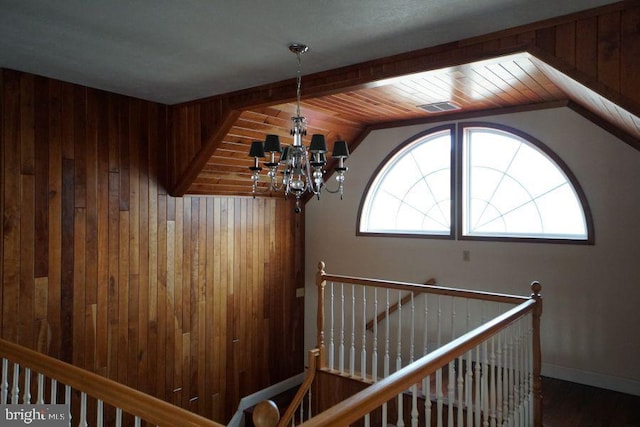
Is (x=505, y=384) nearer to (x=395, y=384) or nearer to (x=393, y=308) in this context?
(x=395, y=384)

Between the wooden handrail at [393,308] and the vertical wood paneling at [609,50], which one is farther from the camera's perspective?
the wooden handrail at [393,308]

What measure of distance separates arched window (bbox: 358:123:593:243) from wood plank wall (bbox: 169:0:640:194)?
6.33 feet

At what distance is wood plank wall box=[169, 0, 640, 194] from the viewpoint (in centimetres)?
209

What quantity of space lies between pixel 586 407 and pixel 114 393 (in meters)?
3.49

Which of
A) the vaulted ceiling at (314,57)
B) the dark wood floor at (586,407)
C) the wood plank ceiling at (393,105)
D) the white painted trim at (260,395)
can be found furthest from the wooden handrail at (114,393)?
the white painted trim at (260,395)

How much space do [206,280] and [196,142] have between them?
4.68 feet

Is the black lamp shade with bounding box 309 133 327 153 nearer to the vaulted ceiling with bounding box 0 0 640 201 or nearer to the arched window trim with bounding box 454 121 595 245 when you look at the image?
the vaulted ceiling with bounding box 0 0 640 201

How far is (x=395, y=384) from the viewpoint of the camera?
1640 mm

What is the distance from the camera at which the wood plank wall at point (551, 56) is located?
2.09 metres

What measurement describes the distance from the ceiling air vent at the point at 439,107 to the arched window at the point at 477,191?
31 centimetres

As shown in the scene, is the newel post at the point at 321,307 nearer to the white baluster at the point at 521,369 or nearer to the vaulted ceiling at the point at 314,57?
the vaulted ceiling at the point at 314,57

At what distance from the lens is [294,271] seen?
18.6 ft

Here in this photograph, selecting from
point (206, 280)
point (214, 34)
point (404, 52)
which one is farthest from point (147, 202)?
point (404, 52)

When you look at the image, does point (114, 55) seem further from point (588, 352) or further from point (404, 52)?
point (588, 352)
